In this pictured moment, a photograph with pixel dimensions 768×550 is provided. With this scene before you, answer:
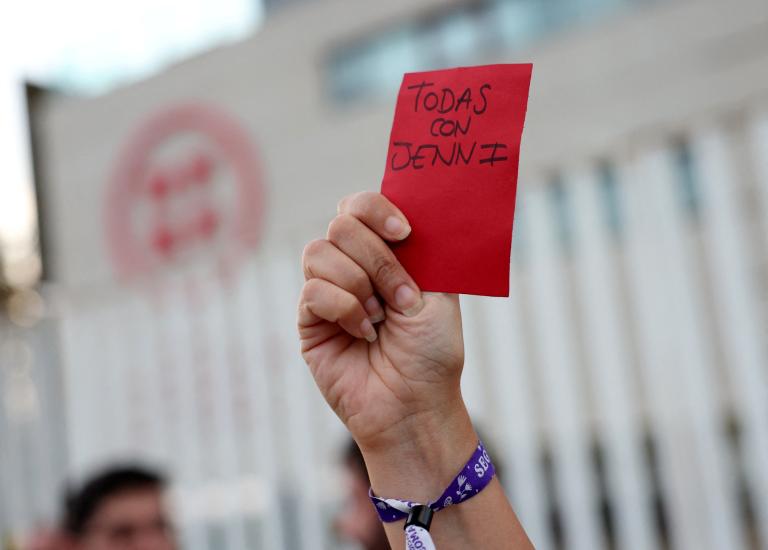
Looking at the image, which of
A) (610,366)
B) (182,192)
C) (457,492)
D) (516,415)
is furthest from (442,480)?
(182,192)

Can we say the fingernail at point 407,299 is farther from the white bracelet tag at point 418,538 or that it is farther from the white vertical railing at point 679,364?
the white vertical railing at point 679,364

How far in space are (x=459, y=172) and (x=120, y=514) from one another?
6.63 ft

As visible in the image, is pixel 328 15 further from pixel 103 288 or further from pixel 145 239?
pixel 103 288

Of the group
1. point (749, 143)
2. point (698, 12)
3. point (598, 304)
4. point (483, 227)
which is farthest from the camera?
point (698, 12)

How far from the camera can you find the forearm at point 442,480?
85 cm

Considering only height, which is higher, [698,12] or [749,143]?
[698,12]

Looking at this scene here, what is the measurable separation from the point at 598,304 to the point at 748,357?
52 centimetres

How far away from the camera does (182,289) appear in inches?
141

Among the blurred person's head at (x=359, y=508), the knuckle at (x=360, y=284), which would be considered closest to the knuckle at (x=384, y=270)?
the knuckle at (x=360, y=284)

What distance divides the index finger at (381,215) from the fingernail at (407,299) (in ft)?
0.18

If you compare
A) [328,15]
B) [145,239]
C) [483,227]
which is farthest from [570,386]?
[328,15]

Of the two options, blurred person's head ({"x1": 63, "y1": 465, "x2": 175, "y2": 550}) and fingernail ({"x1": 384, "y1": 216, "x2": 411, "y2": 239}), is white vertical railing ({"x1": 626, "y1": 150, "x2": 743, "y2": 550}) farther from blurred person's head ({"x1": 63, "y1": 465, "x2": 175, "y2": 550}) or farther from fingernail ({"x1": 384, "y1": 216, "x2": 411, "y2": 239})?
fingernail ({"x1": 384, "y1": 216, "x2": 411, "y2": 239})

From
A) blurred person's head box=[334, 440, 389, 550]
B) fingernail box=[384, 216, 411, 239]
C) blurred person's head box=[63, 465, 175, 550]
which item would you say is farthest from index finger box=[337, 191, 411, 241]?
blurred person's head box=[63, 465, 175, 550]

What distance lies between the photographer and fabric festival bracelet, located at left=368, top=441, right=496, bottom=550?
0.82 m
